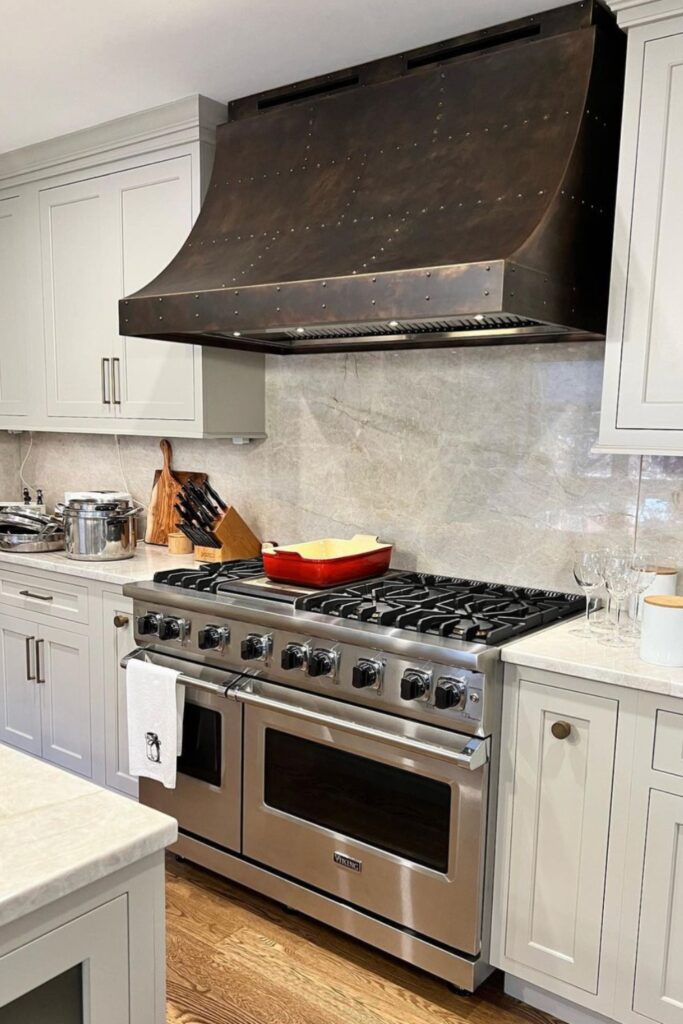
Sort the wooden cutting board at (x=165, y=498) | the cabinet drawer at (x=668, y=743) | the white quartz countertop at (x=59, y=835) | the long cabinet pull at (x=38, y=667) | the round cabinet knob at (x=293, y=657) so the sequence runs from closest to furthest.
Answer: the white quartz countertop at (x=59, y=835) < the cabinet drawer at (x=668, y=743) < the round cabinet knob at (x=293, y=657) < the long cabinet pull at (x=38, y=667) < the wooden cutting board at (x=165, y=498)

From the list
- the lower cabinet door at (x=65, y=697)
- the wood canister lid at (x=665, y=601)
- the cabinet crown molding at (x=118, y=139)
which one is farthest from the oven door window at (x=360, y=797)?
the cabinet crown molding at (x=118, y=139)

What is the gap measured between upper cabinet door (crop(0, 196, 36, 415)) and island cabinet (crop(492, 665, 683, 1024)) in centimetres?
270

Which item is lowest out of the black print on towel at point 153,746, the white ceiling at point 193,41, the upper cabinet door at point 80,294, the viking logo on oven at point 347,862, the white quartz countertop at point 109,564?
the viking logo on oven at point 347,862

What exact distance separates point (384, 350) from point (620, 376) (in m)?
0.98

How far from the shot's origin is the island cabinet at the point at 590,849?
1829 mm

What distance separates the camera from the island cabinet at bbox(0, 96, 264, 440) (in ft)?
9.83

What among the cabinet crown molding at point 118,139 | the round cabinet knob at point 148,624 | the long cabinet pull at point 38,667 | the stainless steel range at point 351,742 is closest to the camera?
the stainless steel range at point 351,742

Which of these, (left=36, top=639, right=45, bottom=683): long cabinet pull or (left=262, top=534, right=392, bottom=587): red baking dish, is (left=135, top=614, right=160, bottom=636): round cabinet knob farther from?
(left=36, top=639, right=45, bottom=683): long cabinet pull

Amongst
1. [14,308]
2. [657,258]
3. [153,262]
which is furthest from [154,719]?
[14,308]

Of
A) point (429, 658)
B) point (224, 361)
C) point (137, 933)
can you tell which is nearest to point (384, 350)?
point (224, 361)

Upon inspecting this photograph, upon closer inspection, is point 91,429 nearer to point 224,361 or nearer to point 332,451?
point 224,361

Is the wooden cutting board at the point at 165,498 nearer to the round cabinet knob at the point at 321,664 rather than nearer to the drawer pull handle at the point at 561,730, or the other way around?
the round cabinet knob at the point at 321,664

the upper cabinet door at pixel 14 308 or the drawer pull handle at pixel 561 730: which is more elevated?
the upper cabinet door at pixel 14 308

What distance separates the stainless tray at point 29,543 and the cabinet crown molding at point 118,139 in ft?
4.96
